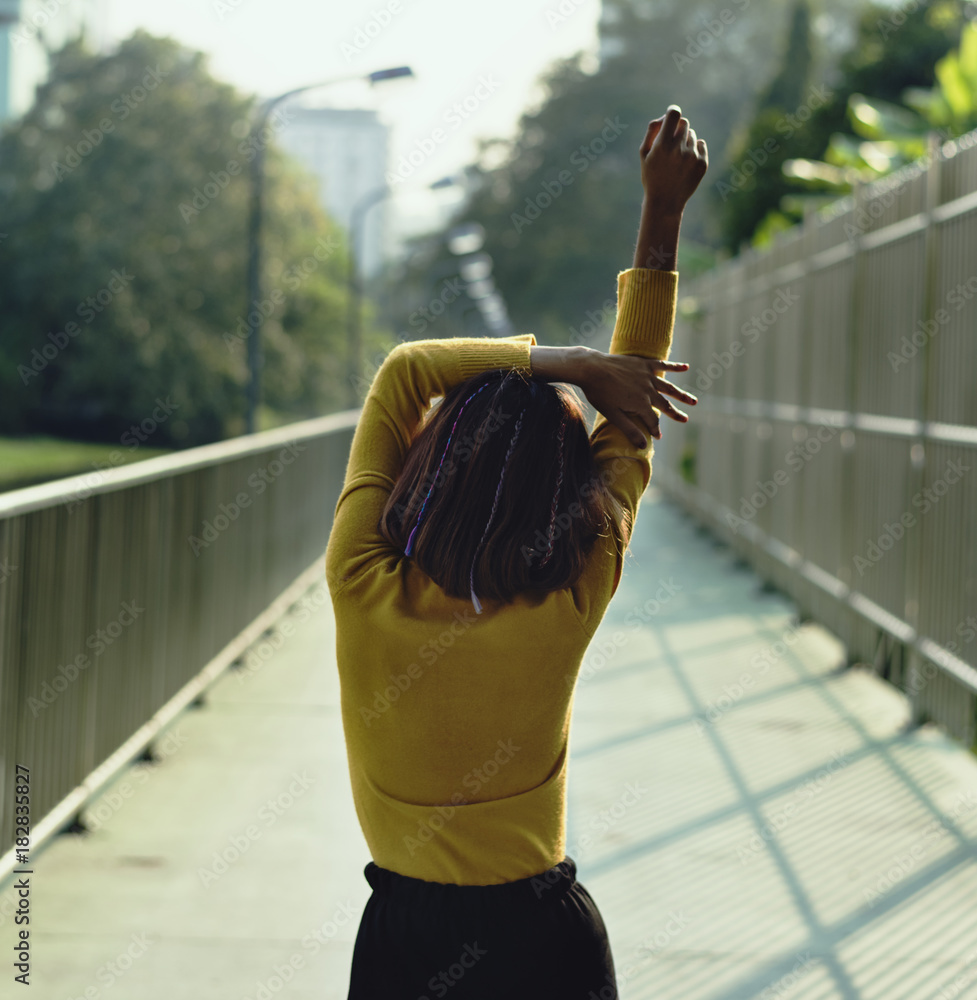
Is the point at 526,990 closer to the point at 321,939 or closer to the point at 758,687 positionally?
the point at 321,939

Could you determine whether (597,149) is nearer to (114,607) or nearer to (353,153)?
(114,607)

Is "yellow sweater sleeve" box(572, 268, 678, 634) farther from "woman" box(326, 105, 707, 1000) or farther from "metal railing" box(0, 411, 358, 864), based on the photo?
"metal railing" box(0, 411, 358, 864)

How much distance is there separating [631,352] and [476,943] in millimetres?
858

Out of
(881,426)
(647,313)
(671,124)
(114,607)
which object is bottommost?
(114,607)

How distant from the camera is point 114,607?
5195 millimetres

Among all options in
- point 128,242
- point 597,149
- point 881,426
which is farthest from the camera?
point 597,149

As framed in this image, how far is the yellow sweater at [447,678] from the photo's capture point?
5.89 feet

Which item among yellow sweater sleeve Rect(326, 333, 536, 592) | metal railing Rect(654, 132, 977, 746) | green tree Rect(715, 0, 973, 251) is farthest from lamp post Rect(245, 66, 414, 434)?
yellow sweater sleeve Rect(326, 333, 536, 592)

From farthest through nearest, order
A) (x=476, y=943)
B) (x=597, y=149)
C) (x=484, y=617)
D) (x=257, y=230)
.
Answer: (x=597, y=149) → (x=257, y=230) → (x=476, y=943) → (x=484, y=617)

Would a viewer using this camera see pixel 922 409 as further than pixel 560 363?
Yes

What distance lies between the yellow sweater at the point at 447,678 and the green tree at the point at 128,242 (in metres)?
41.5

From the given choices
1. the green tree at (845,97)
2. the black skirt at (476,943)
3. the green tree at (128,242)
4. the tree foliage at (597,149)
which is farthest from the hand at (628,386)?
the tree foliage at (597,149)

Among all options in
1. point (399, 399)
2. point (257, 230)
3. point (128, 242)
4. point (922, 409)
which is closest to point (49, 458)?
point (128, 242)

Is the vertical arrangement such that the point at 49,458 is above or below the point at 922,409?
below
